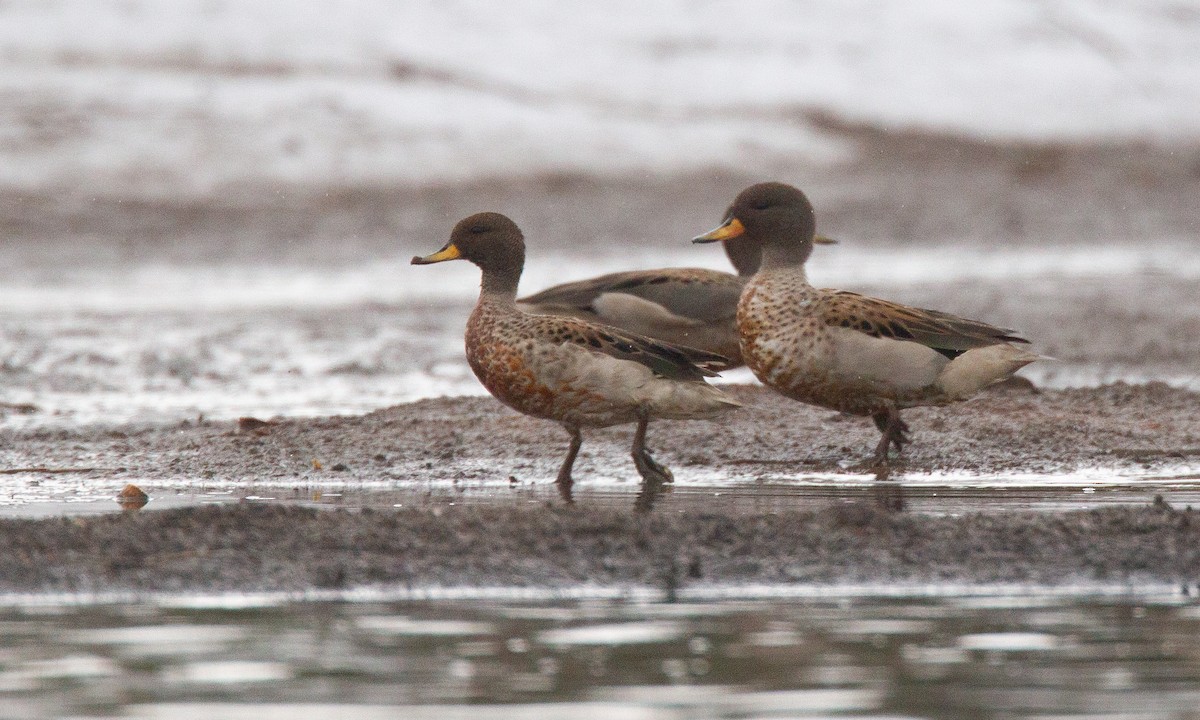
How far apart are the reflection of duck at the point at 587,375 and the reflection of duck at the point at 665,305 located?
2086 mm

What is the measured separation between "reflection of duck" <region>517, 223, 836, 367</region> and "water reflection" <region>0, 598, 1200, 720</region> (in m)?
4.90

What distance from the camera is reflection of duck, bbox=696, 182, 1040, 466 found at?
807 centimetres

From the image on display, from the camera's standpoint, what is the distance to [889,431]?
8.08 metres

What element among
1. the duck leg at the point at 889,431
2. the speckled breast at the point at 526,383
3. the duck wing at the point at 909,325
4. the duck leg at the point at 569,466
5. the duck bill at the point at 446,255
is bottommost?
the duck leg at the point at 569,466

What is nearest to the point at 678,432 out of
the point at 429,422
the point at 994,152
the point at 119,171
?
the point at 429,422

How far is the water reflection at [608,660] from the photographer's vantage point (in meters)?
4.13

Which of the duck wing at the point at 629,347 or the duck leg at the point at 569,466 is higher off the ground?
the duck wing at the point at 629,347

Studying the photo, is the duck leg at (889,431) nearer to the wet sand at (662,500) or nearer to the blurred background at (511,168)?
the wet sand at (662,500)

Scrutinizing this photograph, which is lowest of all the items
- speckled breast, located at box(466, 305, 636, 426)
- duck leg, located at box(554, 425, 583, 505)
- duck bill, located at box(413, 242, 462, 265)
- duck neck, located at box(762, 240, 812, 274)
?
duck leg, located at box(554, 425, 583, 505)

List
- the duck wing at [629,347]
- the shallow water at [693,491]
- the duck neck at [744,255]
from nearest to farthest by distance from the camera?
the shallow water at [693,491] → the duck wing at [629,347] → the duck neck at [744,255]

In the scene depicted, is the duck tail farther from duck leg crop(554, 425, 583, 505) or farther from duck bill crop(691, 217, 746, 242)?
duck leg crop(554, 425, 583, 505)

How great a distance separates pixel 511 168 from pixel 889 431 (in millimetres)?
13787

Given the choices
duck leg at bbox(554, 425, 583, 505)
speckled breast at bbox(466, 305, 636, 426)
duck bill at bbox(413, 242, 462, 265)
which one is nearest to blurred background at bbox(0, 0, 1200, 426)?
duck bill at bbox(413, 242, 462, 265)

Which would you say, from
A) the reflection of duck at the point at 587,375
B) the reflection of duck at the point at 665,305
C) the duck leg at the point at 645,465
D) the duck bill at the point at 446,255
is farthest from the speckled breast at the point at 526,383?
the reflection of duck at the point at 665,305
